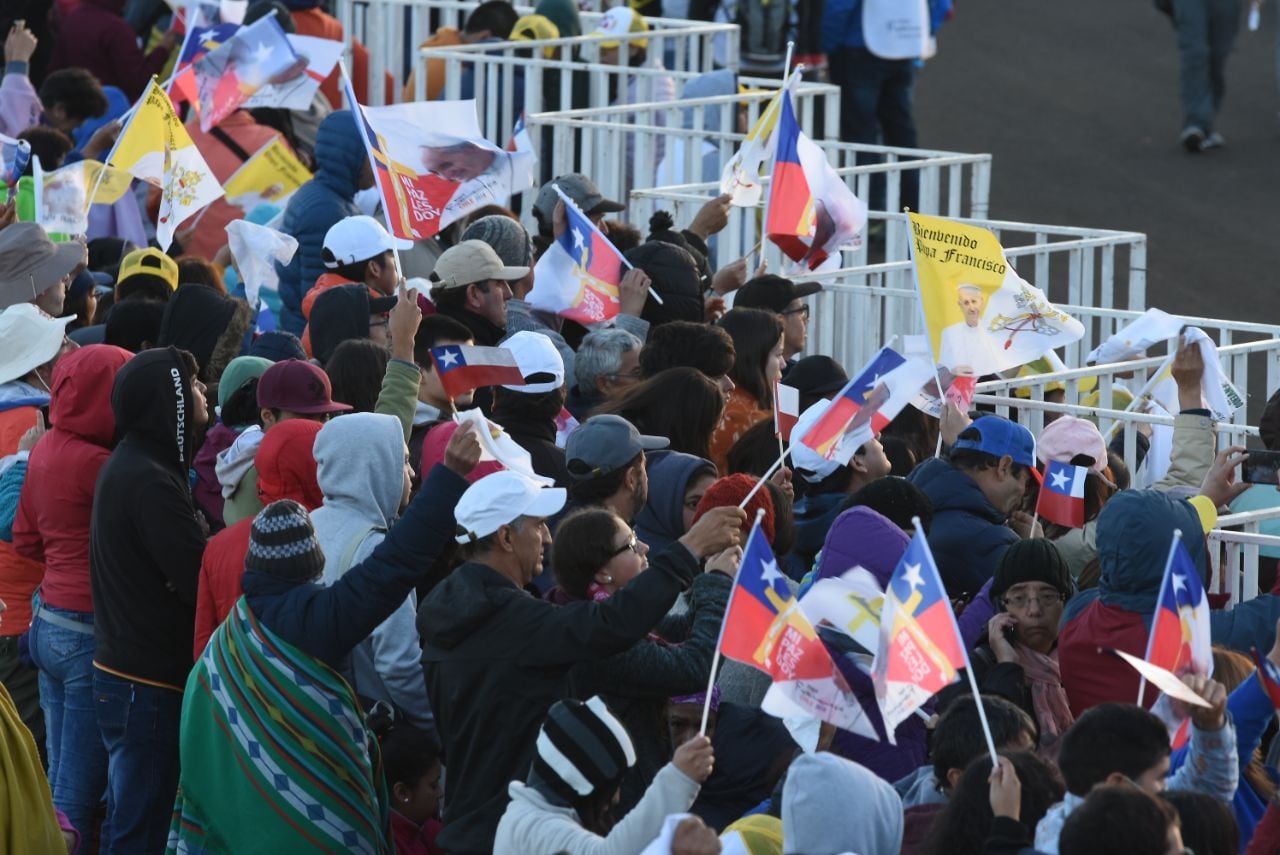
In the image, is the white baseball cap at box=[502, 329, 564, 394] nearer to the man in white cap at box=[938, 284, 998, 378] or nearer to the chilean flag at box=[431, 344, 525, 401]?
the chilean flag at box=[431, 344, 525, 401]

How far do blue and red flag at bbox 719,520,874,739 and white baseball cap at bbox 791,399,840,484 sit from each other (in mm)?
1545

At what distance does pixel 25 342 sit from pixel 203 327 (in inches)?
25.2

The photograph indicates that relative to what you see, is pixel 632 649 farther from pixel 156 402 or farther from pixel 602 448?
pixel 156 402

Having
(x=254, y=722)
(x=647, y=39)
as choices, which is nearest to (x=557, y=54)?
(x=647, y=39)

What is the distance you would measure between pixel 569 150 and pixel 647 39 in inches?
86.9

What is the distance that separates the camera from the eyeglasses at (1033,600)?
19.2 feet

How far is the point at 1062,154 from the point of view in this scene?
54.8 ft

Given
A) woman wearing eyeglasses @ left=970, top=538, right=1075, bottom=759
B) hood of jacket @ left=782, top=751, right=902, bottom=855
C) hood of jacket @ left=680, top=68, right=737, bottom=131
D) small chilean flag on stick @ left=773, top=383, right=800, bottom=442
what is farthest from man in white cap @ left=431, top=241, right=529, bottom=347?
hood of jacket @ left=680, top=68, right=737, bottom=131

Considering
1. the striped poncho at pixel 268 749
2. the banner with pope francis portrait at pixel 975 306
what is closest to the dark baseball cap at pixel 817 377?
the banner with pope francis portrait at pixel 975 306

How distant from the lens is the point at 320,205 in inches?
380

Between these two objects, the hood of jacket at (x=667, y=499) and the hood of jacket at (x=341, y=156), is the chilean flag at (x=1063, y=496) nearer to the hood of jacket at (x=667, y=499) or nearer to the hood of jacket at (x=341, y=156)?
the hood of jacket at (x=667, y=499)

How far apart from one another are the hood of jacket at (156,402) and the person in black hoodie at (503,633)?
1.34m

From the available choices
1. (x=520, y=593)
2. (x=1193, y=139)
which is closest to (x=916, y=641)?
(x=520, y=593)

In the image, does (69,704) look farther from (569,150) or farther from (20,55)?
(20,55)
